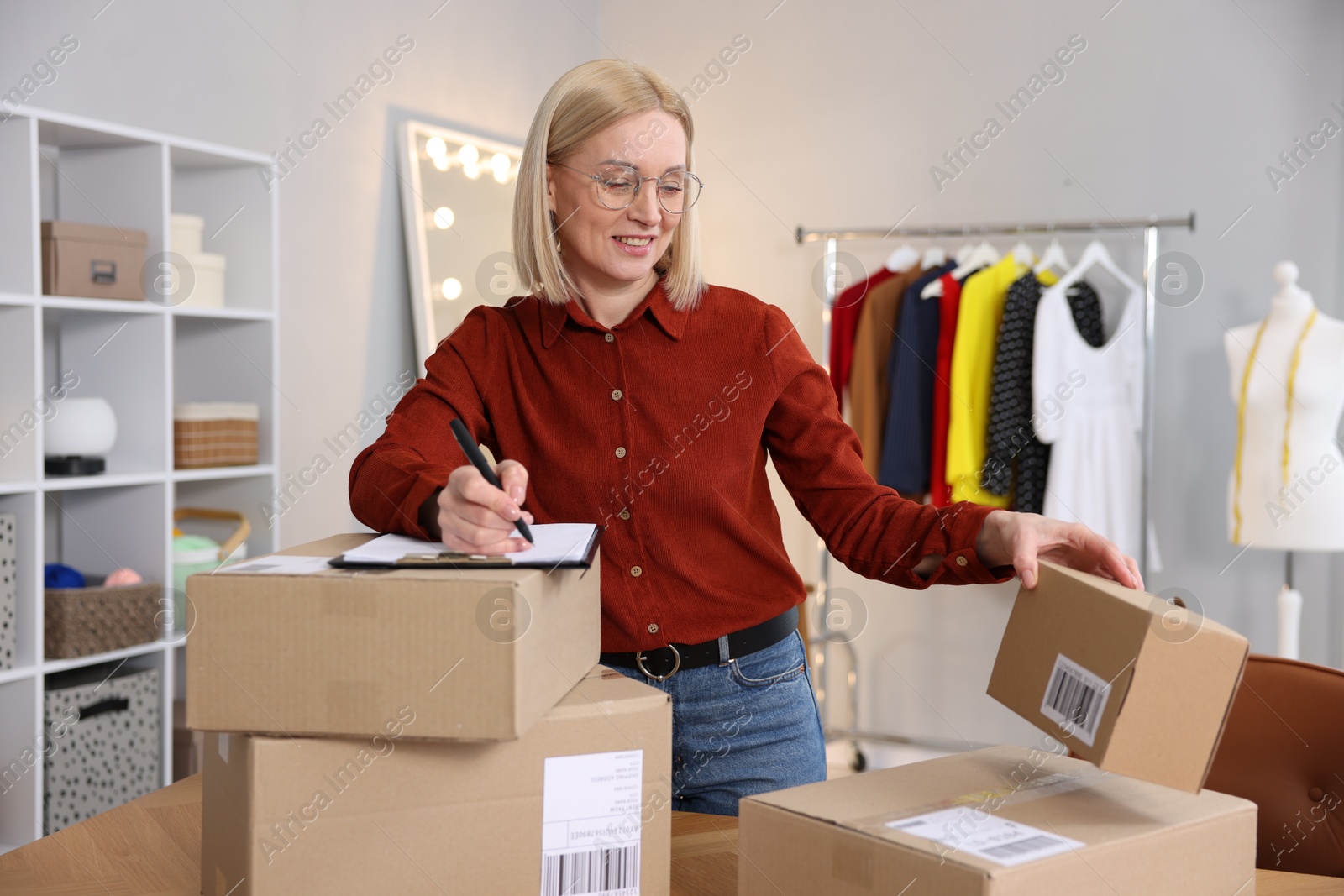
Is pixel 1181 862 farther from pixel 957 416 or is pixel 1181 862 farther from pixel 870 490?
pixel 957 416

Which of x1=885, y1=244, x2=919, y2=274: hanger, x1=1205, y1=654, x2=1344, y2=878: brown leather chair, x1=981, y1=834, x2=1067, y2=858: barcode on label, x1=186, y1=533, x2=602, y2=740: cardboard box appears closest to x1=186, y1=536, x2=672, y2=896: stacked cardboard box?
x1=186, y1=533, x2=602, y2=740: cardboard box

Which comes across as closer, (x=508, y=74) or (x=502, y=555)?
(x=502, y=555)

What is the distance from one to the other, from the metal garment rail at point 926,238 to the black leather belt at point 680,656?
1924 millimetres

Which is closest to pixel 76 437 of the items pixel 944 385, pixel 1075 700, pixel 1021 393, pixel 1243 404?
pixel 1075 700

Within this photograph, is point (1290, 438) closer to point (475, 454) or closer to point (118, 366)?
point (475, 454)

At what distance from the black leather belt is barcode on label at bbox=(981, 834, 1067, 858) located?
21.9 inches

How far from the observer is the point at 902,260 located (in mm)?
3615

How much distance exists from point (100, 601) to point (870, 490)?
5.51 ft

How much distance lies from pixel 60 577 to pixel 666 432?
5.15ft

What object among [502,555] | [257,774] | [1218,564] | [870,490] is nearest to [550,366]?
[870,490]

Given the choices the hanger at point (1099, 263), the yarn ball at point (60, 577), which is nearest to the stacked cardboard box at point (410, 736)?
the yarn ball at point (60, 577)

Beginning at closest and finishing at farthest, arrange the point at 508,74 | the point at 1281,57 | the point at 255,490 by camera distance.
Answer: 1. the point at 255,490
2. the point at 1281,57
3. the point at 508,74

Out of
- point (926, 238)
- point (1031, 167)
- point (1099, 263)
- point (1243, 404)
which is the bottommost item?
point (1243, 404)

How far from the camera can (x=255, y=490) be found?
8.87 ft
